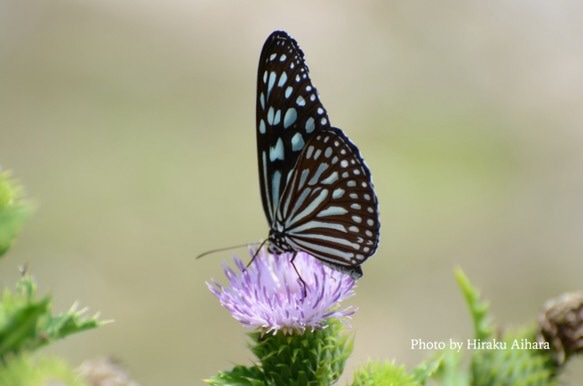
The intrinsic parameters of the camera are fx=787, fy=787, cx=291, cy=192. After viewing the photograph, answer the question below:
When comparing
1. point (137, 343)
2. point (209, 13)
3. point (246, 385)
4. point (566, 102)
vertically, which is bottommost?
point (246, 385)

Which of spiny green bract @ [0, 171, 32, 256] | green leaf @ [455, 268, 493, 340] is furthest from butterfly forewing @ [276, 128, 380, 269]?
spiny green bract @ [0, 171, 32, 256]

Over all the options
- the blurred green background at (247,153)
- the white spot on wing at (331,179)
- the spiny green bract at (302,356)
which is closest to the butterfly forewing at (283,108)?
the white spot on wing at (331,179)

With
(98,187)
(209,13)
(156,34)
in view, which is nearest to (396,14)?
(209,13)

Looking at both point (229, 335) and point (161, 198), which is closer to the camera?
point (229, 335)

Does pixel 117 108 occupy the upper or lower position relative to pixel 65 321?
upper

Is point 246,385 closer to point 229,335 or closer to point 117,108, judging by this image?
point 229,335

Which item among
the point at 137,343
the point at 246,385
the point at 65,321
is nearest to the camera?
the point at 65,321
